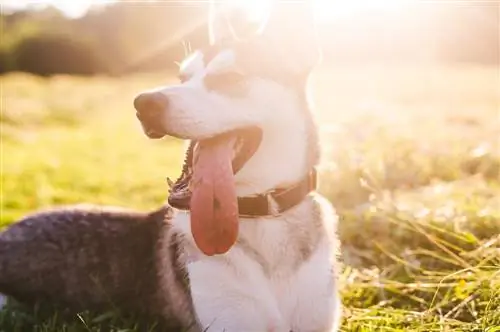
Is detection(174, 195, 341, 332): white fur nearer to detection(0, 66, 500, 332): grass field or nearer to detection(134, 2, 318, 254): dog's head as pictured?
detection(134, 2, 318, 254): dog's head

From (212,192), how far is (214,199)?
37mm

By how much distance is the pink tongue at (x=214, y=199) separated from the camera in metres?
3.44

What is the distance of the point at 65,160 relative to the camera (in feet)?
42.6

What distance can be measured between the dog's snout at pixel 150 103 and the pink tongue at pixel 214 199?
0.26 m

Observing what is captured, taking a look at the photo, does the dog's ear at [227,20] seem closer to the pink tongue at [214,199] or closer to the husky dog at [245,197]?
the husky dog at [245,197]

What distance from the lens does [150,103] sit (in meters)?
3.35

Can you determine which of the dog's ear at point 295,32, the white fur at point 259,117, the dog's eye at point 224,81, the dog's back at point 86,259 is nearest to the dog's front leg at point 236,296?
the white fur at point 259,117

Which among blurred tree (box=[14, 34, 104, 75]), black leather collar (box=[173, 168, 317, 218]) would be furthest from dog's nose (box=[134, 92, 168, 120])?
blurred tree (box=[14, 34, 104, 75])

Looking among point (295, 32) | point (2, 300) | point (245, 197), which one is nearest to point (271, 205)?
point (245, 197)

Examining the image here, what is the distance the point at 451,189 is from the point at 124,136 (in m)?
11.7

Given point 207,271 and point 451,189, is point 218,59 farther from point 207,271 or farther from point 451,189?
point 451,189

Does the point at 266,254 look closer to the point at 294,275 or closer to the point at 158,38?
the point at 294,275

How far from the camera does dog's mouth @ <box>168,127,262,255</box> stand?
3.44 m

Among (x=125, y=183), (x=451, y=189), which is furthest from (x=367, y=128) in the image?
(x=125, y=183)
